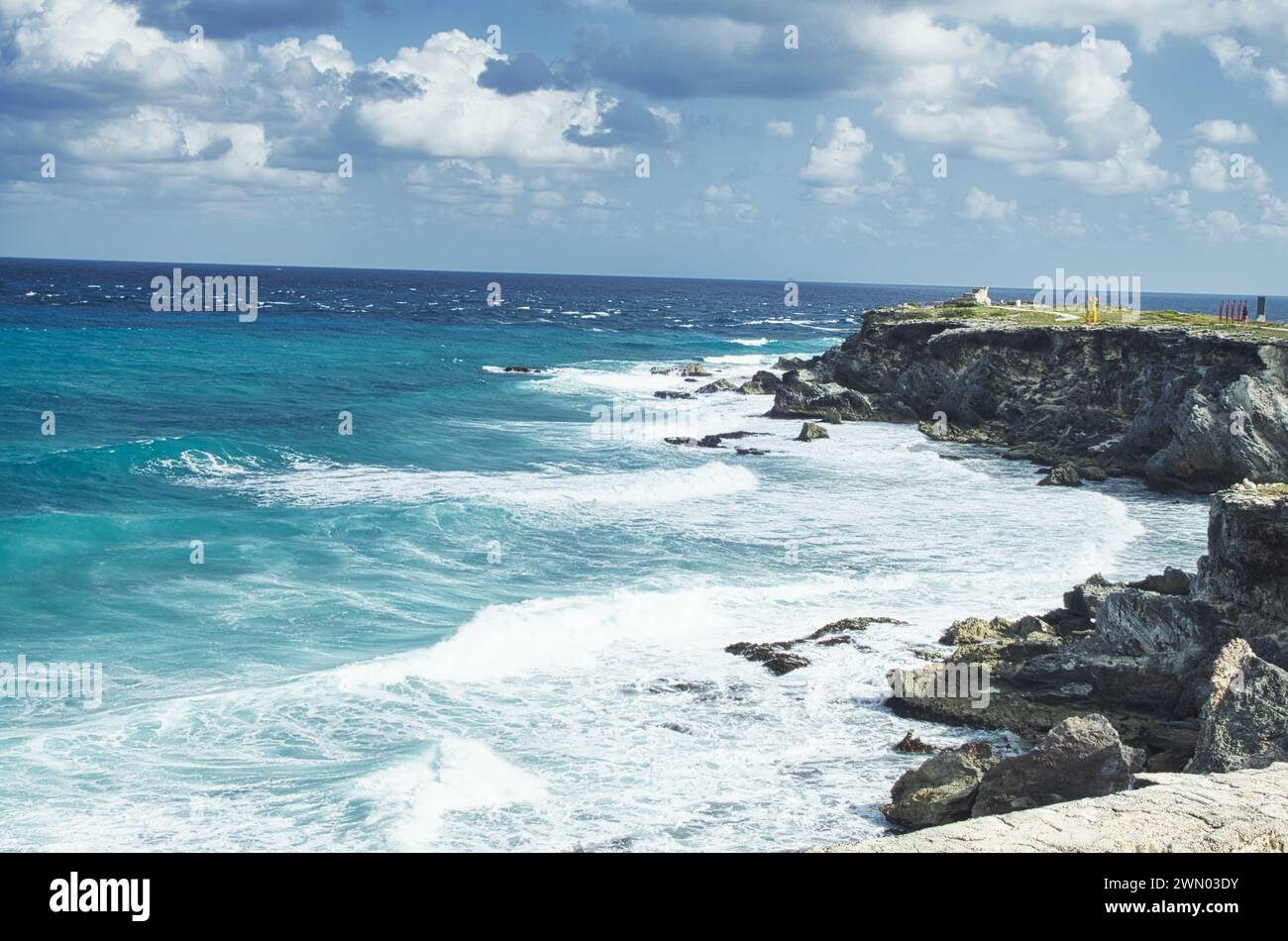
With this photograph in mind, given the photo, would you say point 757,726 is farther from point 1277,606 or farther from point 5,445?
point 5,445

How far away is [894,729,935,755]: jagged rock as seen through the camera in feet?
52.8

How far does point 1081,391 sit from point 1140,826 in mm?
41185

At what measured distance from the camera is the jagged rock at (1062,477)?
37.0 meters

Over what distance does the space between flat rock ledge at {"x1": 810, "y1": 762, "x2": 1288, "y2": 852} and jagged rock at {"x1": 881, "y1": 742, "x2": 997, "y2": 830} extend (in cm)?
423

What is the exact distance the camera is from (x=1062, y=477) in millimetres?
37188

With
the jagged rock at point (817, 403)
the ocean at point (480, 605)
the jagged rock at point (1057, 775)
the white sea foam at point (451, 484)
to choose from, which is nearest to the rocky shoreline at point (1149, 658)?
the jagged rock at point (1057, 775)

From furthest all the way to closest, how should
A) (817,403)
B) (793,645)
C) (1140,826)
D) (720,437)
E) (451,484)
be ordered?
(817,403)
(720,437)
(451,484)
(793,645)
(1140,826)

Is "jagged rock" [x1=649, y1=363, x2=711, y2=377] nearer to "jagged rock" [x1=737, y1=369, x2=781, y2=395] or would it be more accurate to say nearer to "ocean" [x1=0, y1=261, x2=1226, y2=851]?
"jagged rock" [x1=737, y1=369, x2=781, y2=395]

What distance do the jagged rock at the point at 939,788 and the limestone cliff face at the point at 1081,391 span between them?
23.4 meters

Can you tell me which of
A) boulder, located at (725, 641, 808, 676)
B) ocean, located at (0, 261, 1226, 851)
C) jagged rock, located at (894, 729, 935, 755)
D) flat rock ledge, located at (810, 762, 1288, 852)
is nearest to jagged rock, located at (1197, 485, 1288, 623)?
ocean, located at (0, 261, 1226, 851)

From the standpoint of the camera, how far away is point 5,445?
129 feet

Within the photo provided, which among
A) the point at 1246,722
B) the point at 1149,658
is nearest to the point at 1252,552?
the point at 1149,658

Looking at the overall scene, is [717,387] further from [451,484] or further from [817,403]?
[451,484]
